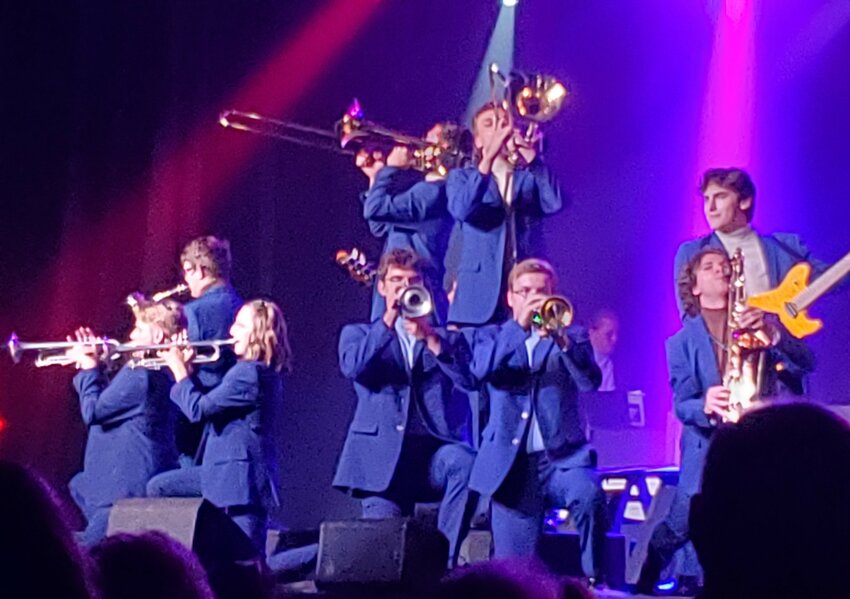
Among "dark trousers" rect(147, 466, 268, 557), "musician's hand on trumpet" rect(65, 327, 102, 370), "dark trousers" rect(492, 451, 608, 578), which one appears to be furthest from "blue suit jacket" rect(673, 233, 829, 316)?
"musician's hand on trumpet" rect(65, 327, 102, 370)

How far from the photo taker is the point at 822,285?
236 inches

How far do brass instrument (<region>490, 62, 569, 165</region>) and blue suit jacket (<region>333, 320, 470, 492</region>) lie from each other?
1.30 m

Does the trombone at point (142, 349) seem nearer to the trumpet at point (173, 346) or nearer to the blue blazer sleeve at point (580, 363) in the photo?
the trumpet at point (173, 346)

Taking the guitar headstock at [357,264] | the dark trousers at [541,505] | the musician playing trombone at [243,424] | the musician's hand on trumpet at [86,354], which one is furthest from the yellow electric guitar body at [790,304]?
the musician's hand on trumpet at [86,354]

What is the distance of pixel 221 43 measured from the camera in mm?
9516

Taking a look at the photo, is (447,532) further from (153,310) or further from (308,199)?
(308,199)

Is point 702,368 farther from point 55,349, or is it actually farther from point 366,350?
point 55,349

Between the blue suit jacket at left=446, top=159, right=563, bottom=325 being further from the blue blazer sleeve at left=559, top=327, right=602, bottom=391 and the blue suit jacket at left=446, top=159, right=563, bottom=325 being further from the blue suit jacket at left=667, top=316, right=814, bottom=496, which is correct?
the blue suit jacket at left=667, top=316, right=814, bottom=496

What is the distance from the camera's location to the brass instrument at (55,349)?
721cm

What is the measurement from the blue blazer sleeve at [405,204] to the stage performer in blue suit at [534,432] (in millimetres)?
1206

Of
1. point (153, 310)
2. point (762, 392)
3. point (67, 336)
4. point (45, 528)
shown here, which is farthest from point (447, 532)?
point (45, 528)

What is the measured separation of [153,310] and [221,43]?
10.0 feet

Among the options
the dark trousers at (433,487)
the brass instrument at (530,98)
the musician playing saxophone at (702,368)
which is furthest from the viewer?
the brass instrument at (530,98)

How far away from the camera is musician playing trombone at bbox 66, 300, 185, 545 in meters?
6.66
